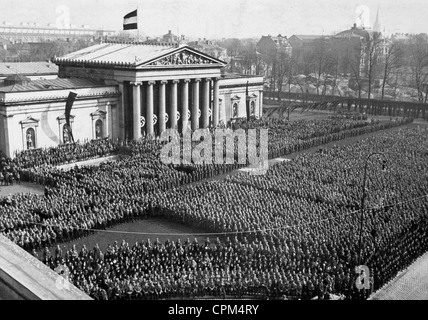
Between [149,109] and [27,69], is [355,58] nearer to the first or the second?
[149,109]

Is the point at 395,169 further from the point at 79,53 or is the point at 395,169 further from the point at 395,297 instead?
the point at 79,53

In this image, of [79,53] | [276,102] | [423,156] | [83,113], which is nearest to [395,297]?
[423,156]

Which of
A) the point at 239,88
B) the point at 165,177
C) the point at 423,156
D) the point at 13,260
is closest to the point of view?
the point at 13,260

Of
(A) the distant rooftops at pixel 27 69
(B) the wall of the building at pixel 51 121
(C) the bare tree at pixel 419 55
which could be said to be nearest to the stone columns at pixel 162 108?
(B) the wall of the building at pixel 51 121

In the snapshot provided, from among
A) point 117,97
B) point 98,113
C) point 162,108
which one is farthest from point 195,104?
point 98,113

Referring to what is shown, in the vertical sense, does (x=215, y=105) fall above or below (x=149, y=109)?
below

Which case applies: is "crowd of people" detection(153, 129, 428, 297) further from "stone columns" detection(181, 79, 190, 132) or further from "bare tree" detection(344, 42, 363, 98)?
"bare tree" detection(344, 42, 363, 98)

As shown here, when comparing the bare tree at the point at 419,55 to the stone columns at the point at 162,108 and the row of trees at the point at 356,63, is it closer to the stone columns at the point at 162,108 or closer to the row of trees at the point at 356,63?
the row of trees at the point at 356,63
